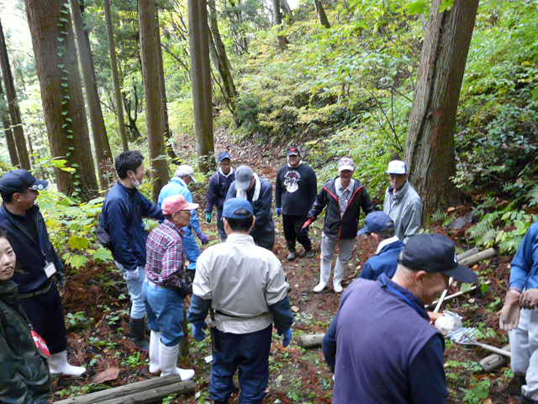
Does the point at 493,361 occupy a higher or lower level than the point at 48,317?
lower

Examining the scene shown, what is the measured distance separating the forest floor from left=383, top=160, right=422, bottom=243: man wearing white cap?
1384 millimetres

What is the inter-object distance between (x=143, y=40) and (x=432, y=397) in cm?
921

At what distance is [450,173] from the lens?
6309 mm

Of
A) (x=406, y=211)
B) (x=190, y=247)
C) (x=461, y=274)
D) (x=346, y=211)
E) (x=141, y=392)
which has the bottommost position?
(x=141, y=392)

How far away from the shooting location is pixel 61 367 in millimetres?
4039

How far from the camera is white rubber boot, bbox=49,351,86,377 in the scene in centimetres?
400

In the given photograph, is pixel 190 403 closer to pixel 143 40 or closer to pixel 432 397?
pixel 432 397

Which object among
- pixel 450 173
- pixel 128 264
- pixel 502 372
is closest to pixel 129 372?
pixel 128 264

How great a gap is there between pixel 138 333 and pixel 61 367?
0.91 metres

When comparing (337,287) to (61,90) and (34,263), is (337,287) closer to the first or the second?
(34,263)

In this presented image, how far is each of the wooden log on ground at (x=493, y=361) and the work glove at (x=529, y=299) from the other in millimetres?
1070

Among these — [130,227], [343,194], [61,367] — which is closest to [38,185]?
[130,227]

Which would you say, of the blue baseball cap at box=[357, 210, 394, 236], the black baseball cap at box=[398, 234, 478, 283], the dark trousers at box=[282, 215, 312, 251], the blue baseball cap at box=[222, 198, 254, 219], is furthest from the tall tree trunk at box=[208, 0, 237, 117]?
the black baseball cap at box=[398, 234, 478, 283]

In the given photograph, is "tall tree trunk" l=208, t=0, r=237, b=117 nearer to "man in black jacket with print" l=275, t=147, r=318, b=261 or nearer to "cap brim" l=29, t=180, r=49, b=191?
"man in black jacket with print" l=275, t=147, r=318, b=261
